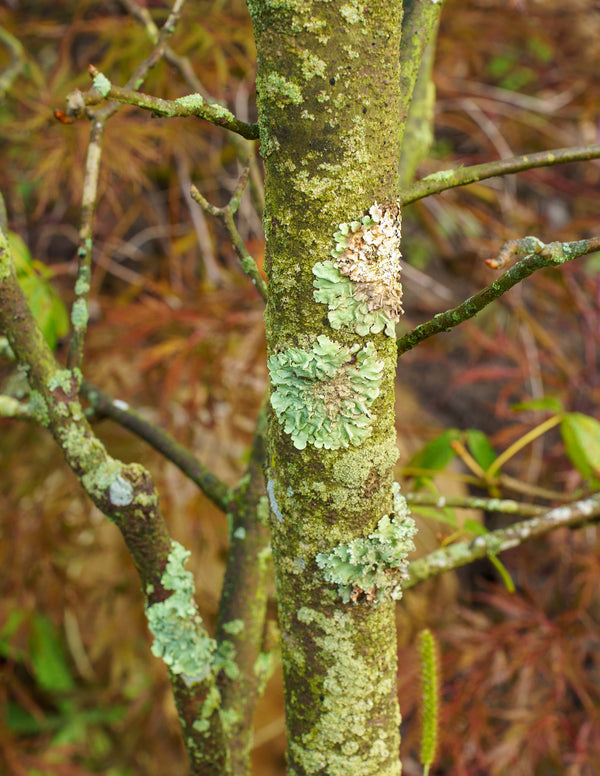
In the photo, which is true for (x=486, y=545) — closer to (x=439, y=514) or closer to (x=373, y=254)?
(x=439, y=514)

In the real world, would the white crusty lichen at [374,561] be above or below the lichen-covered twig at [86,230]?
below

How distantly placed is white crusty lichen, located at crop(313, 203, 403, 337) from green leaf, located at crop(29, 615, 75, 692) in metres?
1.43

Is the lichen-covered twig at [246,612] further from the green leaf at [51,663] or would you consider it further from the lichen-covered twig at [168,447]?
the green leaf at [51,663]

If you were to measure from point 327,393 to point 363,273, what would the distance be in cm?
7

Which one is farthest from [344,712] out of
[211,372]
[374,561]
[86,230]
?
[211,372]

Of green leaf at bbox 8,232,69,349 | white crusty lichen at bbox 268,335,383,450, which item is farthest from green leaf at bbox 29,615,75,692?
white crusty lichen at bbox 268,335,383,450

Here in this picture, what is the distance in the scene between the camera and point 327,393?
0.38 metres

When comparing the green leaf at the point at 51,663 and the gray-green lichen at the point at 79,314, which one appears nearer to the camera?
the gray-green lichen at the point at 79,314

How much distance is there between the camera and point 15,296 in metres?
0.49

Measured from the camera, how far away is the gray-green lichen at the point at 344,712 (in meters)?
0.42

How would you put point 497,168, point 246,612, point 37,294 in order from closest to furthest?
point 497,168 < point 246,612 < point 37,294

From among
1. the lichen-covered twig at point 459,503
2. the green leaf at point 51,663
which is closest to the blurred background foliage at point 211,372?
the green leaf at point 51,663

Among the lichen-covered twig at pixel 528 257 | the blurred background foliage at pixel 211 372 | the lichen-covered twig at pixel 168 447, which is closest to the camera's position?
the lichen-covered twig at pixel 528 257

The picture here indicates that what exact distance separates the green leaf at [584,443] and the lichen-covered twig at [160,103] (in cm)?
60
